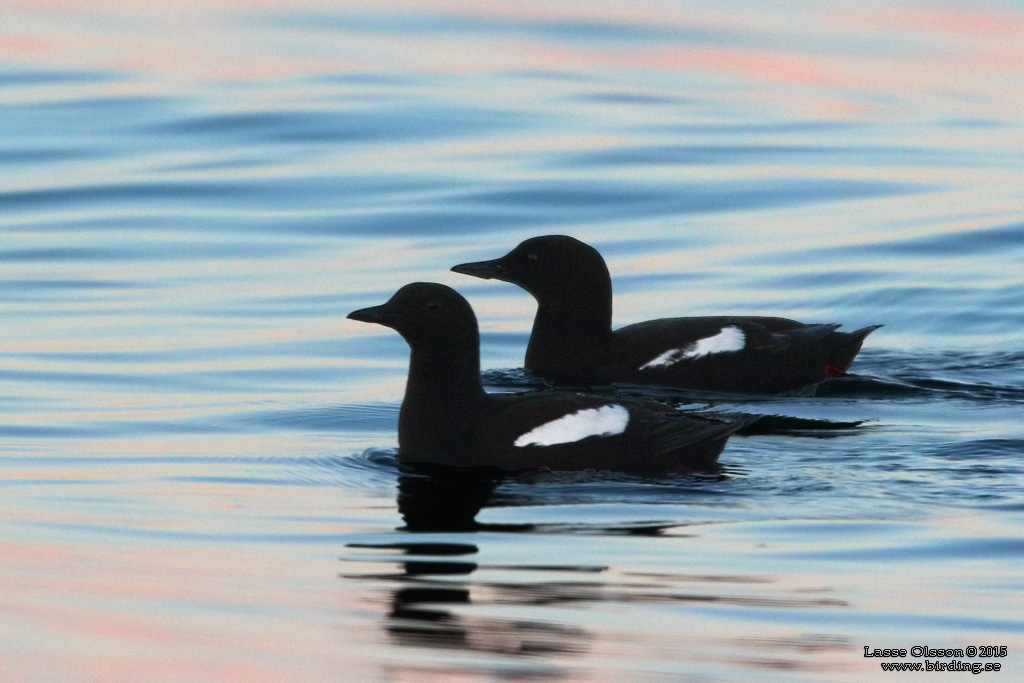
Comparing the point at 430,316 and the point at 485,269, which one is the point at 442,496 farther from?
the point at 485,269

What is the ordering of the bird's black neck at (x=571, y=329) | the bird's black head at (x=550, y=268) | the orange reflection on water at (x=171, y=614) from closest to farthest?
the orange reflection on water at (x=171, y=614)
the bird's black neck at (x=571, y=329)
the bird's black head at (x=550, y=268)

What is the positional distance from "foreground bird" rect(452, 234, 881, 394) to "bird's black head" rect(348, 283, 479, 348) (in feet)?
7.64

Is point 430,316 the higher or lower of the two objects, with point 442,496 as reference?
higher

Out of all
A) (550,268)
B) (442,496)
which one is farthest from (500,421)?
(550,268)

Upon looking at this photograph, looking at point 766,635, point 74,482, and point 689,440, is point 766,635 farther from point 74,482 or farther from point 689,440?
point 74,482

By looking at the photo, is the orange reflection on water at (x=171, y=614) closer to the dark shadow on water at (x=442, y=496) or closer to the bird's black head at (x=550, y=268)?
the dark shadow on water at (x=442, y=496)

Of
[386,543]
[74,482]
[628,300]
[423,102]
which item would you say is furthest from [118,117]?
[386,543]

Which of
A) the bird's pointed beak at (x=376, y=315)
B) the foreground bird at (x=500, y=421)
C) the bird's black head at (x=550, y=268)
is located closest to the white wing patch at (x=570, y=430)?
the foreground bird at (x=500, y=421)

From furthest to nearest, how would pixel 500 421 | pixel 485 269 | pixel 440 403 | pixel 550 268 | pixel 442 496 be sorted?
pixel 550 268 → pixel 485 269 → pixel 440 403 → pixel 500 421 → pixel 442 496

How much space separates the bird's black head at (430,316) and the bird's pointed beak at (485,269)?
95.8 inches

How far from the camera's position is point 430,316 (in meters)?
9.18

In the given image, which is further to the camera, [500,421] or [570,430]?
[500,421]

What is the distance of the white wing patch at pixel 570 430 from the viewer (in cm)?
877

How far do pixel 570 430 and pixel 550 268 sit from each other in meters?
3.52
